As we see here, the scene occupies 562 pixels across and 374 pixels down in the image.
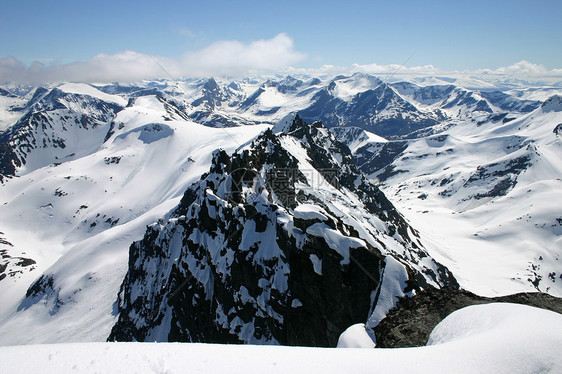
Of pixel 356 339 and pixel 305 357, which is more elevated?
pixel 305 357

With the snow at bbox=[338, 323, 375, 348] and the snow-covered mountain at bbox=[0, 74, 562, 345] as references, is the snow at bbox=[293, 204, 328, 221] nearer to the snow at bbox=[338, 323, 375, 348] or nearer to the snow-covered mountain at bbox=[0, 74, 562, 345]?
the snow-covered mountain at bbox=[0, 74, 562, 345]

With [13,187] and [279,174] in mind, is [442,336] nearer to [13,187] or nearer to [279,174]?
[279,174]

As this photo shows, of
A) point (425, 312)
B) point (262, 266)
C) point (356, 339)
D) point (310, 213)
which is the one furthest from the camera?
point (262, 266)

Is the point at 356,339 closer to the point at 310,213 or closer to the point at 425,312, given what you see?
the point at 425,312

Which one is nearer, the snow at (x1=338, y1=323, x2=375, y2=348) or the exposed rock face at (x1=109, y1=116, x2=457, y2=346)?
the snow at (x1=338, y1=323, x2=375, y2=348)

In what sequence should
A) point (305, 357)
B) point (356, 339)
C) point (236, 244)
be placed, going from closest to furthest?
point (305, 357), point (356, 339), point (236, 244)

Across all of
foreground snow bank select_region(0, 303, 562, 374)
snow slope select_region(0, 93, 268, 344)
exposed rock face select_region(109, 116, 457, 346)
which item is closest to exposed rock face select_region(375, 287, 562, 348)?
exposed rock face select_region(109, 116, 457, 346)

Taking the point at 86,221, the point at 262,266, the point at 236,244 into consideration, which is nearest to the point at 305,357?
the point at 262,266
